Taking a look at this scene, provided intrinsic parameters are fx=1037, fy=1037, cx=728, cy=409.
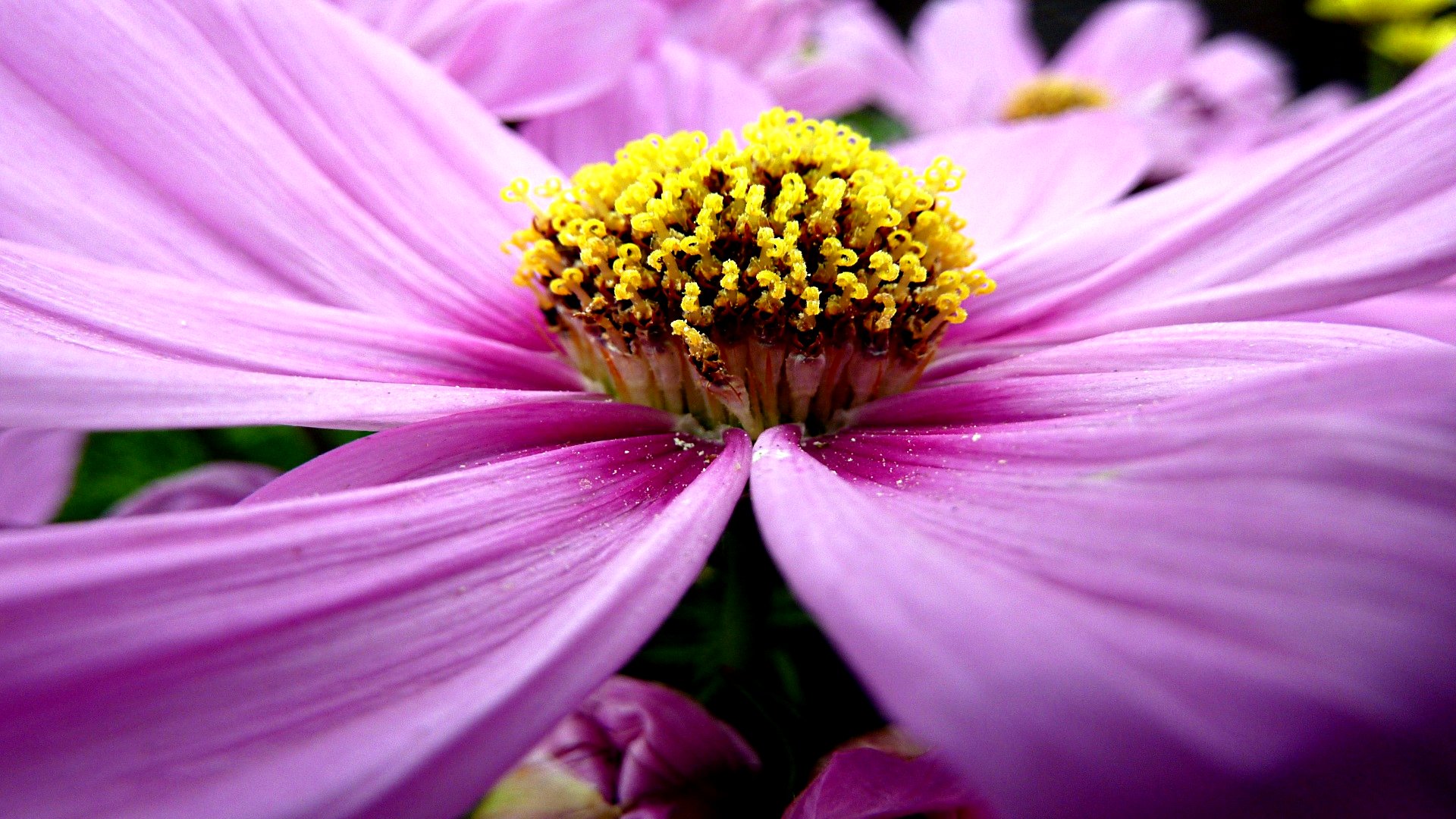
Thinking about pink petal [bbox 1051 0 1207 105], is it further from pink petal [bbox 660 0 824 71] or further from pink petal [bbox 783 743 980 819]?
pink petal [bbox 783 743 980 819]

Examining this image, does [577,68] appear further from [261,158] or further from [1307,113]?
[1307,113]

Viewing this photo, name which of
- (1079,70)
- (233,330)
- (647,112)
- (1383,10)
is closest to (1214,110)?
(1079,70)

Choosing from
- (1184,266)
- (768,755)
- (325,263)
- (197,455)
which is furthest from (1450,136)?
(197,455)

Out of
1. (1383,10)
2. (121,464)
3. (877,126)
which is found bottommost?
(121,464)

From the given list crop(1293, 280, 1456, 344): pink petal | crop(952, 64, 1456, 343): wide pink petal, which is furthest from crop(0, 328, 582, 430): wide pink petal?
crop(1293, 280, 1456, 344): pink petal

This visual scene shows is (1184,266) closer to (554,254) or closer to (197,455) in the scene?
(554,254)

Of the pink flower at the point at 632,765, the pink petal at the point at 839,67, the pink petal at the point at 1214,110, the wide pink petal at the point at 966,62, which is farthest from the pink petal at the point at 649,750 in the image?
the wide pink petal at the point at 966,62
